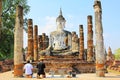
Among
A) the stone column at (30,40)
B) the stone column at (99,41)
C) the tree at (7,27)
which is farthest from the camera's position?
the tree at (7,27)

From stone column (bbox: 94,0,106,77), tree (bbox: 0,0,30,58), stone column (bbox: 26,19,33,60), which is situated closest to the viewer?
stone column (bbox: 94,0,106,77)

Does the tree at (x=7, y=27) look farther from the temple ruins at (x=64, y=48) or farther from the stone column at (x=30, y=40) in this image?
the stone column at (x=30, y=40)

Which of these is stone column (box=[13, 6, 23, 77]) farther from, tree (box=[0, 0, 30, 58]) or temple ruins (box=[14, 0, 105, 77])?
tree (box=[0, 0, 30, 58])

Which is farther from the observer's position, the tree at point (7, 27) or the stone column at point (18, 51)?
the tree at point (7, 27)

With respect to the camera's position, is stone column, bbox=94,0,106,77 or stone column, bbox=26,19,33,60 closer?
stone column, bbox=94,0,106,77

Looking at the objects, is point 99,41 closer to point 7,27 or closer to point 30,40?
point 30,40

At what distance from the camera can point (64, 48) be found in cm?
2875

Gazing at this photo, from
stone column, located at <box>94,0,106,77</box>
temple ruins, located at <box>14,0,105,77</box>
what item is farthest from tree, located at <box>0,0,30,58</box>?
stone column, located at <box>94,0,106,77</box>

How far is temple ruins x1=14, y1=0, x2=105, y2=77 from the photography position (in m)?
16.0

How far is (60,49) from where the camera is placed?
28.0 metres

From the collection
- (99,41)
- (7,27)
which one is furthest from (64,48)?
(99,41)

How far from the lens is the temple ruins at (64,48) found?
16.0 meters

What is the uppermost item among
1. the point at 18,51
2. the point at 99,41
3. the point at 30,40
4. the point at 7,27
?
the point at 7,27

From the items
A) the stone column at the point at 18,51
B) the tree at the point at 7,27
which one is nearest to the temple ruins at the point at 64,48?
the stone column at the point at 18,51
